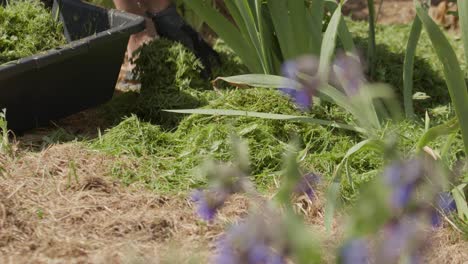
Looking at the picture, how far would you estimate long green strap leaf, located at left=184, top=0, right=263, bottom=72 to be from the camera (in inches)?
115

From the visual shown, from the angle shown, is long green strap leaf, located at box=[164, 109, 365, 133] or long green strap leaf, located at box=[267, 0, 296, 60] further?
long green strap leaf, located at box=[267, 0, 296, 60]

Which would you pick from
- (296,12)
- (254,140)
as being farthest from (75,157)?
(296,12)

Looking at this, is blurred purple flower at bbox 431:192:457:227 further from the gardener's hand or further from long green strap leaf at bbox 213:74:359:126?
the gardener's hand

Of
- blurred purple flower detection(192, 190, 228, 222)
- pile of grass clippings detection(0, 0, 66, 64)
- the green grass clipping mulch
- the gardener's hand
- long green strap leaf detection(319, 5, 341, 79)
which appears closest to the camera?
blurred purple flower detection(192, 190, 228, 222)

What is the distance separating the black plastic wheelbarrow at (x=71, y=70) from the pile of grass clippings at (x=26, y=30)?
6cm

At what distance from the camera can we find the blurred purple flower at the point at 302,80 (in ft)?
7.86

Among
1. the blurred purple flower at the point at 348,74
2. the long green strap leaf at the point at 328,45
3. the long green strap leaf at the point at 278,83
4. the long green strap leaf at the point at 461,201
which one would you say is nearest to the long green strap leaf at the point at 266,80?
the long green strap leaf at the point at 278,83

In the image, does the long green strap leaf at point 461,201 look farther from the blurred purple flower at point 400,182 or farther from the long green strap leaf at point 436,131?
the blurred purple flower at point 400,182

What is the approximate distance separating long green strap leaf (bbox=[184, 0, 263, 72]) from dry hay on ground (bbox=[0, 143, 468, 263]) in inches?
29.7

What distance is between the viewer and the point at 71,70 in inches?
108

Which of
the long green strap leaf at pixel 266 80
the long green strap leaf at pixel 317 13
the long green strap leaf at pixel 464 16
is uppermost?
the long green strap leaf at pixel 464 16

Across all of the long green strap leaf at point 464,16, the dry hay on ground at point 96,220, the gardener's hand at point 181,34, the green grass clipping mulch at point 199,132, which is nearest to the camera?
the dry hay on ground at point 96,220

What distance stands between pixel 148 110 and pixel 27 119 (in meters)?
0.41

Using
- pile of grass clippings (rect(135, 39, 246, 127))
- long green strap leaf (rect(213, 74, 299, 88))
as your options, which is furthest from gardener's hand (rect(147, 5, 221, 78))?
long green strap leaf (rect(213, 74, 299, 88))
